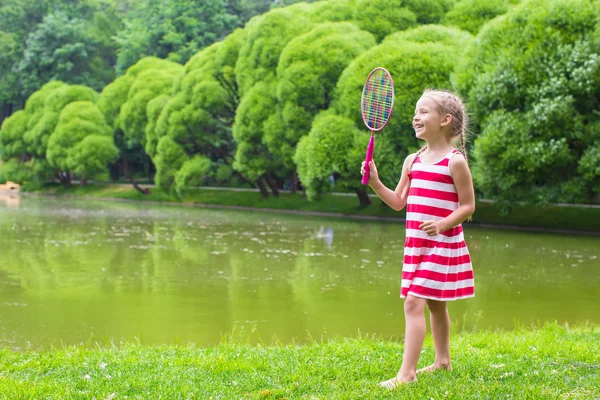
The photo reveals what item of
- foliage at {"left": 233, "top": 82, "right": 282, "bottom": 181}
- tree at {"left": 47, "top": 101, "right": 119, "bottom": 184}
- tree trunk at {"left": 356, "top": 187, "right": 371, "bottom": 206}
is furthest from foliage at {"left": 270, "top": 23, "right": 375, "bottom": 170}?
tree at {"left": 47, "top": 101, "right": 119, "bottom": 184}

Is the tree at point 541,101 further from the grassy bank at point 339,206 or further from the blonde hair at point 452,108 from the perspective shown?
the blonde hair at point 452,108

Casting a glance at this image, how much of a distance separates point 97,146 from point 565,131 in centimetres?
3633

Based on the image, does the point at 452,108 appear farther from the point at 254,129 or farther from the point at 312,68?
the point at 254,129

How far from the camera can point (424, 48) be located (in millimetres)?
28938

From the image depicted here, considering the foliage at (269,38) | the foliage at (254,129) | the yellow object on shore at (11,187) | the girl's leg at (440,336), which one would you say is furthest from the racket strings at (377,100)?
the yellow object on shore at (11,187)

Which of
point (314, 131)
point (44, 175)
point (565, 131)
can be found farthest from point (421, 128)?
point (44, 175)

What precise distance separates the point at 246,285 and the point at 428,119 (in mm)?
8428

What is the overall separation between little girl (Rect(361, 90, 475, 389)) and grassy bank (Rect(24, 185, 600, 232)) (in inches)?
889

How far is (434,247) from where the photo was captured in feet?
17.6

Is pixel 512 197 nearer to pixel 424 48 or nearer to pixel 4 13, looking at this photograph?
pixel 424 48

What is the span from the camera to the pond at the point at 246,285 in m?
10.0

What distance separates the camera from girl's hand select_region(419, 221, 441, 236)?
17.3ft

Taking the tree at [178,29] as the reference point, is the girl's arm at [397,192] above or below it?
below

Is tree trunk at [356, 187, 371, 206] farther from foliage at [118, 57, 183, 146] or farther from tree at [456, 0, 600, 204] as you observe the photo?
foliage at [118, 57, 183, 146]
